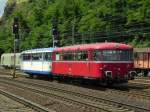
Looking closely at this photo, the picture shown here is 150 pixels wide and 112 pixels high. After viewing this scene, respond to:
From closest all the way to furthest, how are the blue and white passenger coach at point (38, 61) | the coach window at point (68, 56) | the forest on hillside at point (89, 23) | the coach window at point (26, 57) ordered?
the coach window at point (68, 56) → the blue and white passenger coach at point (38, 61) → the coach window at point (26, 57) → the forest on hillside at point (89, 23)

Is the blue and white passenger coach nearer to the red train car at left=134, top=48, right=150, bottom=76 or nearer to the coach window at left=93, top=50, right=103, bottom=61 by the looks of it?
the coach window at left=93, top=50, right=103, bottom=61

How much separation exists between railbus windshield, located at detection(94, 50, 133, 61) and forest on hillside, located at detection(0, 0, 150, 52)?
31.3 m

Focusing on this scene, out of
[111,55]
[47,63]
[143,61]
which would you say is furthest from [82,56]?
[143,61]

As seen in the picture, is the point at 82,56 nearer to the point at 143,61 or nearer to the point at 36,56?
the point at 36,56

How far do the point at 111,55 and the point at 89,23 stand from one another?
52.5 metres

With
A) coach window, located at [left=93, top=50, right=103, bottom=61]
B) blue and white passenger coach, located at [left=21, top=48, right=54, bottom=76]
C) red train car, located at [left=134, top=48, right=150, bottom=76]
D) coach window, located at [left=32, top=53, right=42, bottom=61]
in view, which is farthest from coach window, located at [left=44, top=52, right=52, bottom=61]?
red train car, located at [left=134, top=48, right=150, bottom=76]

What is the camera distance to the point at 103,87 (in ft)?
104

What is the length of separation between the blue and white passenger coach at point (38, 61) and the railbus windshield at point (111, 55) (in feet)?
35.9

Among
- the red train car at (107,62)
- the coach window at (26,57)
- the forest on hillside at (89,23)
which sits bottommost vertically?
the red train car at (107,62)

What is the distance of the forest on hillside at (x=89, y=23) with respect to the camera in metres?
74.0

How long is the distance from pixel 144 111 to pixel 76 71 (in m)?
15.8

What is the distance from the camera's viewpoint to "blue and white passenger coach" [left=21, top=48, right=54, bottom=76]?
4153 cm

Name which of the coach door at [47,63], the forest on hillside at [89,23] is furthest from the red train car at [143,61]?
the coach door at [47,63]

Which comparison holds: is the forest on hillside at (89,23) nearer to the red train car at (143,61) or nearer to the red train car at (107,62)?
the red train car at (143,61)
